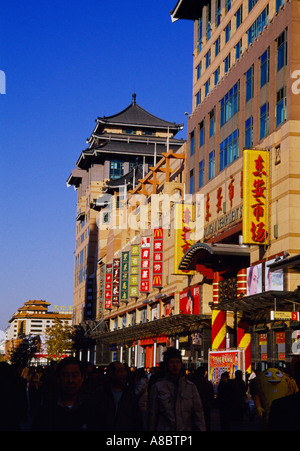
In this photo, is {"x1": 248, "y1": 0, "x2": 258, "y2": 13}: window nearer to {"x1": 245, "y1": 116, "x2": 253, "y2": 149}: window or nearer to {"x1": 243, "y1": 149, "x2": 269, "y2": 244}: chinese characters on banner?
{"x1": 245, "y1": 116, "x2": 253, "y2": 149}: window

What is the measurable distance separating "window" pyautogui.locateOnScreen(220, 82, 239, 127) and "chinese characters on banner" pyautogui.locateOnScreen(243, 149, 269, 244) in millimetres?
Result: 7261

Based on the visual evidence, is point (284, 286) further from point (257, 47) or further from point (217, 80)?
point (217, 80)

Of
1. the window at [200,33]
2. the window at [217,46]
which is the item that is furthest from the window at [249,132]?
the window at [200,33]

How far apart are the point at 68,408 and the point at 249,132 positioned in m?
34.8

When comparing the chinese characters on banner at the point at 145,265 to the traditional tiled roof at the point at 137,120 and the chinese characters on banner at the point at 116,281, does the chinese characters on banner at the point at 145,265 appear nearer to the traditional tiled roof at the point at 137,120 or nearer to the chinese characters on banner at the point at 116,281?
the chinese characters on banner at the point at 116,281

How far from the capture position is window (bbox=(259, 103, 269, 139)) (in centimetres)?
3806

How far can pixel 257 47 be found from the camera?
133ft

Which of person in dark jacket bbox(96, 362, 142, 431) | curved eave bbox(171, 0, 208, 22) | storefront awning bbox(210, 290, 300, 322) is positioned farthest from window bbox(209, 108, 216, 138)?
person in dark jacket bbox(96, 362, 142, 431)

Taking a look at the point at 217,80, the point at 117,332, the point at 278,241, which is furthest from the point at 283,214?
the point at 117,332

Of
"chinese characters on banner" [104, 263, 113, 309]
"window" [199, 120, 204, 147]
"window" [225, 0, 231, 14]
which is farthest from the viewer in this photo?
"chinese characters on banner" [104, 263, 113, 309]

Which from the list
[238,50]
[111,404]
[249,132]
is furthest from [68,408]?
[238,50]

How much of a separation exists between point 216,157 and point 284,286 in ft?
46.9

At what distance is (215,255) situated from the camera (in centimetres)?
4291

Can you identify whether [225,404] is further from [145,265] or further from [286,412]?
[145,265]
